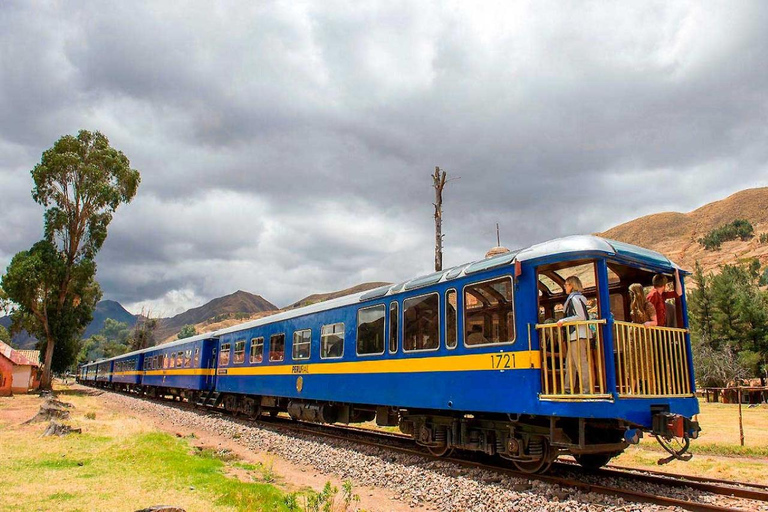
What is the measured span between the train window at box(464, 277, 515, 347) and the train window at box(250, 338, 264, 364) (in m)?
10.1

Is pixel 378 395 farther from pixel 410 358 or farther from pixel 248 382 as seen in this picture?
pixel 248 382

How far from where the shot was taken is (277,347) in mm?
16219

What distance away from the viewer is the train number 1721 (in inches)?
318

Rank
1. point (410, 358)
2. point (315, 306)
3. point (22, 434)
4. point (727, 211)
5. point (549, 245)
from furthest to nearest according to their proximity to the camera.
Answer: point (727, 211), point (315, 306), point (22, 434), point (410, 358), point (549, 245)

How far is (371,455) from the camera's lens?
10734 mm

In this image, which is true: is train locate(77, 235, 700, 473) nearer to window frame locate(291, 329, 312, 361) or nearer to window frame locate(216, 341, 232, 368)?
window frame locate(291, 329, 312, 361)

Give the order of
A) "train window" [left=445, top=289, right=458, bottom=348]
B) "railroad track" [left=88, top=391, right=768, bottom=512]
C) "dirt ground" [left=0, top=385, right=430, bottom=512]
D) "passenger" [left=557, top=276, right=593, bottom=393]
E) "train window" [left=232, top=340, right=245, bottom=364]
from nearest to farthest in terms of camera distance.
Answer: "railroad track" [left=88, top=391, right=768, bottom=512] < "passenger" [left=557, top=276, right=593, bottom=393] < "dirt ground" [left=0, top=385, right=430, bottom=512] < "train window" [left=445, top=289, right=458, bottom=348] < "train window" [left=232, top=340, right=245, bottom=364]

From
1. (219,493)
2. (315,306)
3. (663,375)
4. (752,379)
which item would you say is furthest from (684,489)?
(752,379)

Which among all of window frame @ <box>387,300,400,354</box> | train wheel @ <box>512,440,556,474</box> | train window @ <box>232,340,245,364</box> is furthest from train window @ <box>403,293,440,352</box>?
train window @ <box>232,340,245,364</box>

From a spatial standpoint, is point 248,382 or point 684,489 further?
point 248,382

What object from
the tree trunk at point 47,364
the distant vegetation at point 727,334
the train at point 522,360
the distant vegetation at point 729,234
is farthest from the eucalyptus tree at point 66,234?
the distant vegetation at point 729,234

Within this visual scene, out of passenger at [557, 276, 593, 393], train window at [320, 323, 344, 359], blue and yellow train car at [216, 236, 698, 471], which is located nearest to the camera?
passenger at [557, 276, 593, 393]

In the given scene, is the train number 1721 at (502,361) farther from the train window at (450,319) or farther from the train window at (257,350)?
the train window at (257,350)

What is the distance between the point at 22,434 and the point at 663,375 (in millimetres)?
14948
